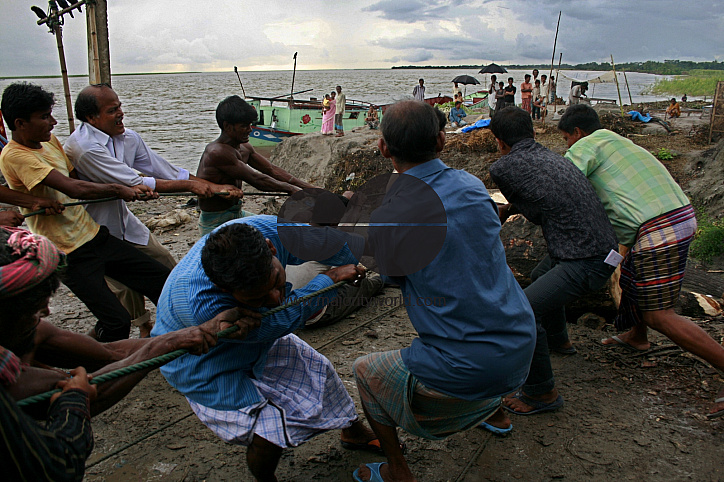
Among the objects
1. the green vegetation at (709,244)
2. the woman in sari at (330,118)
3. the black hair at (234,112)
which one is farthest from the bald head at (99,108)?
the woman in sari at (330,118)

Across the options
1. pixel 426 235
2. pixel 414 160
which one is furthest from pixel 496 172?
pixel 426 235

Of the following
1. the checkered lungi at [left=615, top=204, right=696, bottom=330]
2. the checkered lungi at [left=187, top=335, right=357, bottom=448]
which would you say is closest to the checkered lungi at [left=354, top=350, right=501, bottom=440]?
the checkered lungi at [left=187, top=335, right=357, bottom=448]

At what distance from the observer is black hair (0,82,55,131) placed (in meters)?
2.78

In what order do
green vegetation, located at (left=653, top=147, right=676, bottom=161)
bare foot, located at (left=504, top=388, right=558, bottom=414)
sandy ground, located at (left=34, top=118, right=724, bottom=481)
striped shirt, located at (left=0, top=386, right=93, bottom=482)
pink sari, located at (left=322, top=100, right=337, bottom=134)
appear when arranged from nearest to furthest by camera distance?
1. striped shirt, located at (left=0, top=386, right=93, bottom=482)
2. sandy ground, located at (left=34, top=118, right=724, bottom=481)
3. bare foot, located at (left=504, top=388, right=558, bottom=414)
4. green vegetation, located at (left=653, top=147, right=676, bottom=161)
5. pink sari, located at (left=322, top=100, right=337, bottom=134)

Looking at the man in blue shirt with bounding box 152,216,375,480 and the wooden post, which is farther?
the wooden post

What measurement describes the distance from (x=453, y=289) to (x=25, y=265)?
1360mm

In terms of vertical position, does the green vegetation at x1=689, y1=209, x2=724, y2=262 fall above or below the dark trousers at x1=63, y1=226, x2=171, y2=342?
below

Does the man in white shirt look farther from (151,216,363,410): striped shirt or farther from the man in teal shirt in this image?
the man in teal shirt

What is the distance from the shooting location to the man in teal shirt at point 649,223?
2.77 m

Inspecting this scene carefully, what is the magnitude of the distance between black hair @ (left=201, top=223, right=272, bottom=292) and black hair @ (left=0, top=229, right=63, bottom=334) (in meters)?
0.49

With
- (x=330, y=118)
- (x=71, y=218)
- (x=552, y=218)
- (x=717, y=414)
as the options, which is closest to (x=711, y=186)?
(x=717, y=414)

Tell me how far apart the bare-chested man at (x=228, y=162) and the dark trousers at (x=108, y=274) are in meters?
0.85

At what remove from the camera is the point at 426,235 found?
1687 millimetres

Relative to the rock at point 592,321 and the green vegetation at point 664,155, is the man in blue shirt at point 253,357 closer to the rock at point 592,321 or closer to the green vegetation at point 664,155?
the rock at point 592,321
